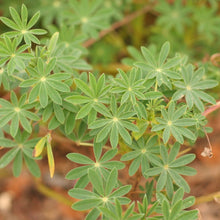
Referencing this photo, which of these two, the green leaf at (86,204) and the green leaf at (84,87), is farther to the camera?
the green leaf at (84,87)

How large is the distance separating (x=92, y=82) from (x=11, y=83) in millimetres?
485

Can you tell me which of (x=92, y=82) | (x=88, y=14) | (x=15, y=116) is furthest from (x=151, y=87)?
(x=88, y=14)

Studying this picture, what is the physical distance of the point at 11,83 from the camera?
183 centimetres

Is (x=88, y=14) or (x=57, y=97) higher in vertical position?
(x=88, y=14)

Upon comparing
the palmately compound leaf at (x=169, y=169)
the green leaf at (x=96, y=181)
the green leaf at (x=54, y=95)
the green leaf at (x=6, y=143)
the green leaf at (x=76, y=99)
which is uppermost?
the green leaf at (x=54, y=95)

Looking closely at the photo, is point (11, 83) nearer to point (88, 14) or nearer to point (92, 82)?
point (92, 82)

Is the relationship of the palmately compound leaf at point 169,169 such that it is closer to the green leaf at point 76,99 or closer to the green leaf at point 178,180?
the green leaf at point 178,180

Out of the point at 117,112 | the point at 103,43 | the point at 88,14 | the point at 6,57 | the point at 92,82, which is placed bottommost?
the point at 117,112

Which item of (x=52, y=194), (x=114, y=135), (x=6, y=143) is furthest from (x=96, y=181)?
(x=52, y=194)

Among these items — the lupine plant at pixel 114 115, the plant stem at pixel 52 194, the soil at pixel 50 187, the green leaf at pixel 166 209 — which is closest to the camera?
the green leaf at pixel 166 209

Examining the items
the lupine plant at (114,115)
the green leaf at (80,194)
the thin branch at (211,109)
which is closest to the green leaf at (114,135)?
the lupine plant at (114,115)

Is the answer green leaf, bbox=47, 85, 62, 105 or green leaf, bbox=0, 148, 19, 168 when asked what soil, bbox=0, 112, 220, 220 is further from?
green leaf, bbox=47, 85, 62, 105

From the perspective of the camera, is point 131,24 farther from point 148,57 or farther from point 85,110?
point 85,110

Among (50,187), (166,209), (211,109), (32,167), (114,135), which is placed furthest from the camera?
(50,187)
